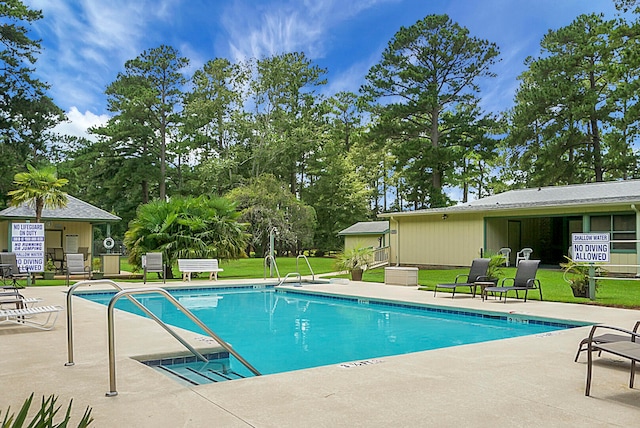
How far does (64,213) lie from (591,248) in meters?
19.2

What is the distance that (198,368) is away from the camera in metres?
5.75

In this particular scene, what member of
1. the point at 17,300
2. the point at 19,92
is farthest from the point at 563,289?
the point at 19,92

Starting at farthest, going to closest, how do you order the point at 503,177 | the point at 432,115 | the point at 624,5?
the point at 503,177 < the point at 432,115 < the point at 624,5

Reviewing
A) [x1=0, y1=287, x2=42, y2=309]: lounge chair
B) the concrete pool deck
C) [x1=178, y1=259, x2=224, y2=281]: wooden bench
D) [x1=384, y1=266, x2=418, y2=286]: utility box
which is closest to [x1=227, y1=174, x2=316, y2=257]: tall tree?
[x1=178, y1=259, x2=224, y2=281]: wooden bench

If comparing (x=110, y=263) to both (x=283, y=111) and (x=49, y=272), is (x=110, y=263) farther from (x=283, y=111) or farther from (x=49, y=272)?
(x=283, y=111)

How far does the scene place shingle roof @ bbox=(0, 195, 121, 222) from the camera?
2028cm

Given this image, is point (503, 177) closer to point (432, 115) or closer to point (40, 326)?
point (432, 115)

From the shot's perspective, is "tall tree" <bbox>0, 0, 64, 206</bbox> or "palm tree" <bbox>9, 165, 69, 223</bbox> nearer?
"palm tree" <bbox>9, 165, 69, 223</bbox>

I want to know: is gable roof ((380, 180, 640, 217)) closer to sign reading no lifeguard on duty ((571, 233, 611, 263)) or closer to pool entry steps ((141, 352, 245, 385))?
sign reading no lifeguard on duty ((571, 233, 611, 263))

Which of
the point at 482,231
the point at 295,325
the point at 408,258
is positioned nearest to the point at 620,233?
the point at 482,231

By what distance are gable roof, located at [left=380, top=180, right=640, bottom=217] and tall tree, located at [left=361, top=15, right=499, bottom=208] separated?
9.42 m

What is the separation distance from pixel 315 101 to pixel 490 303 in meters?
32.5

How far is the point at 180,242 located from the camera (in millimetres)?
17875

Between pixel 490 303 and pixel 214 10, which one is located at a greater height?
pixel 214 10
